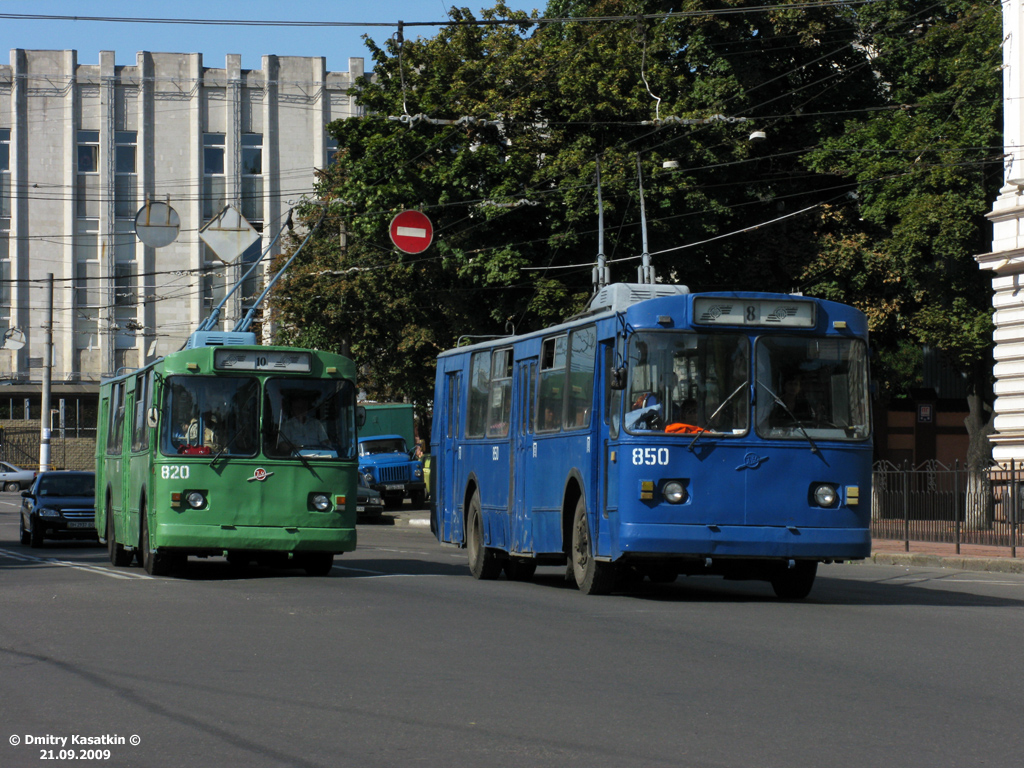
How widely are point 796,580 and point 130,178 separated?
59395 millimetres

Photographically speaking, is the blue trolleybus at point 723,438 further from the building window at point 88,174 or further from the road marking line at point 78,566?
the building window at point 88,174

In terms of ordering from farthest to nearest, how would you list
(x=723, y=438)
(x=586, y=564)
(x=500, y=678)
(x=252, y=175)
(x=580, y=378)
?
(x=252, y=175) < (x=580, y=378) < (x=586, y=564) < (x=723, y=438) < (x=500, y=678)

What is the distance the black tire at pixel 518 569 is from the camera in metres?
18.6

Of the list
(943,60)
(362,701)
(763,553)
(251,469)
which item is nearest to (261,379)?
(251,469)

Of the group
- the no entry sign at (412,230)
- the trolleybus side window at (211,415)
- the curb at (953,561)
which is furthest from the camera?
the no entry sign at (412,230)

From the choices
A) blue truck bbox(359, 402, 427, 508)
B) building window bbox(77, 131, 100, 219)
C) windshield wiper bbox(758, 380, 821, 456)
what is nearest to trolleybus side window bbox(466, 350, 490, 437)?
windshield wiper bbox(758, 380, 821, 456)

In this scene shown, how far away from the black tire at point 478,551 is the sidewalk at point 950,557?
6678 mm

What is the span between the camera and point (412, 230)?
1305 inches

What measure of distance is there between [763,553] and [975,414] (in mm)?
23306

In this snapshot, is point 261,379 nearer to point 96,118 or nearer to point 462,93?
point 462,93

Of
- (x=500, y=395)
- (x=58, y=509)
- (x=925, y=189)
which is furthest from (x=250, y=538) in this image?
(x=925, y=189)

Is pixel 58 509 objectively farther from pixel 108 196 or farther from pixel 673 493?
pixel 108 196

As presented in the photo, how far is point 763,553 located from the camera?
14.1 m
